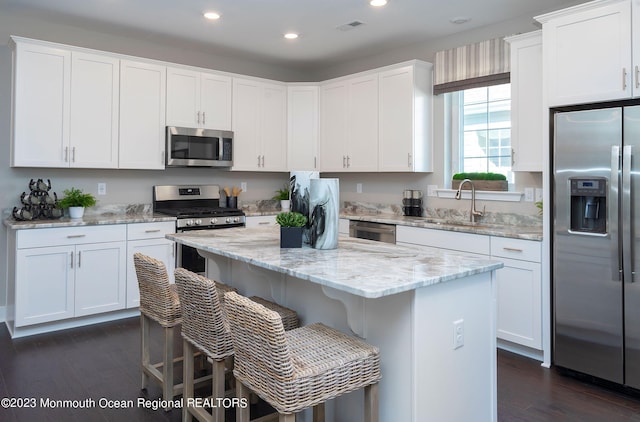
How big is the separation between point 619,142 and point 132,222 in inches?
148

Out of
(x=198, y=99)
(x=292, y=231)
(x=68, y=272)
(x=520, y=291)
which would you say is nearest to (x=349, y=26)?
(x=198, y=99)

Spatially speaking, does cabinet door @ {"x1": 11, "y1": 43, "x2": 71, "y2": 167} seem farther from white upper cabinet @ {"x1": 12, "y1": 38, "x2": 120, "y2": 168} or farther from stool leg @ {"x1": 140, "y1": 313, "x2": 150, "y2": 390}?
stool leg @ {"x1": 140, "y1": 313, "x2": 150, "y2": 390}

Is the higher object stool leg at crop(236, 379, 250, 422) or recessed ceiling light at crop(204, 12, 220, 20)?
recessed ceiling light at crop(204, 12, 220, 20)

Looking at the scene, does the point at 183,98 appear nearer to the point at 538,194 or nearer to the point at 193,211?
the point at 193,211

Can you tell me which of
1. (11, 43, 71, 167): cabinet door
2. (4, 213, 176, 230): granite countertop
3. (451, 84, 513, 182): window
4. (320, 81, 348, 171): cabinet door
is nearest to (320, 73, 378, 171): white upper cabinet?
(320, 81, 348, 171): cabinet door

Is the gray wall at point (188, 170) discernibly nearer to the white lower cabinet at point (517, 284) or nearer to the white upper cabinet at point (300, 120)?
the white upper cabinet at point (300, 120)

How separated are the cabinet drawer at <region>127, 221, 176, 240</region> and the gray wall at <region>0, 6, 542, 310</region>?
65 centimetres

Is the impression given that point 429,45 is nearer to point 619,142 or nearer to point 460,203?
point 460,203

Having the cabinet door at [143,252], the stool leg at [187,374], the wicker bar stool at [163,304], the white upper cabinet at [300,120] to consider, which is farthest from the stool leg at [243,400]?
the white upper cabinet at [300,120]

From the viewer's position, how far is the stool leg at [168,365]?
241 centimetres

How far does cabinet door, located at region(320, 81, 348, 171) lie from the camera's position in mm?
5184

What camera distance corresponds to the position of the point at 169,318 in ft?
7.86

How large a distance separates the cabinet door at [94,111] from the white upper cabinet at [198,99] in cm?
54

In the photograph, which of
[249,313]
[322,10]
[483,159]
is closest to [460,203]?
[483,159]
